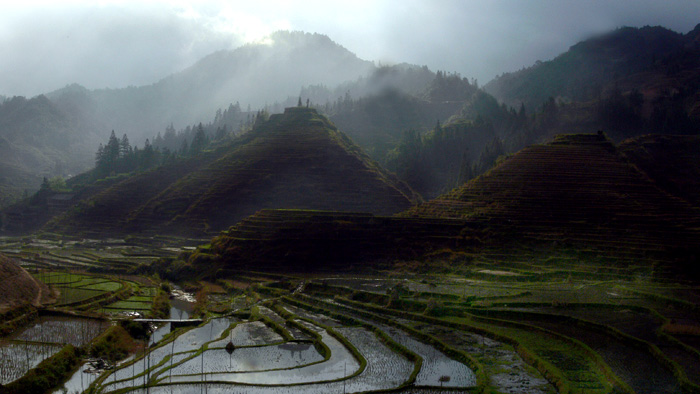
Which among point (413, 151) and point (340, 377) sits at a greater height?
point (413, 151)

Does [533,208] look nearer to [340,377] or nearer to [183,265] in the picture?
[183,265]

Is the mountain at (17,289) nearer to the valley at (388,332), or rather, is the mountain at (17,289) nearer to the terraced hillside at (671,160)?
the valley at (388,332)

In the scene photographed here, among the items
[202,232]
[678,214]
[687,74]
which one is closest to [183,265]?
Result: [202,232]

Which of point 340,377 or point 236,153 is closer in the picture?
point 340,377

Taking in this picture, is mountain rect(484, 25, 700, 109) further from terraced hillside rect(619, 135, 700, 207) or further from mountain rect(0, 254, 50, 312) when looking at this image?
mountain rect(0, 254, 50, 312)

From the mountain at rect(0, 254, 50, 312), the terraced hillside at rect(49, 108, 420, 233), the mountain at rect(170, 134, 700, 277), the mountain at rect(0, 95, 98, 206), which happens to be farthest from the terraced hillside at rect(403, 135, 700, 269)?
the mountain at rect(0, 95, 98, 206)

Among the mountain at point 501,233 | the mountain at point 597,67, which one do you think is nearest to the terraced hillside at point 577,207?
the mountain at point 501,233
